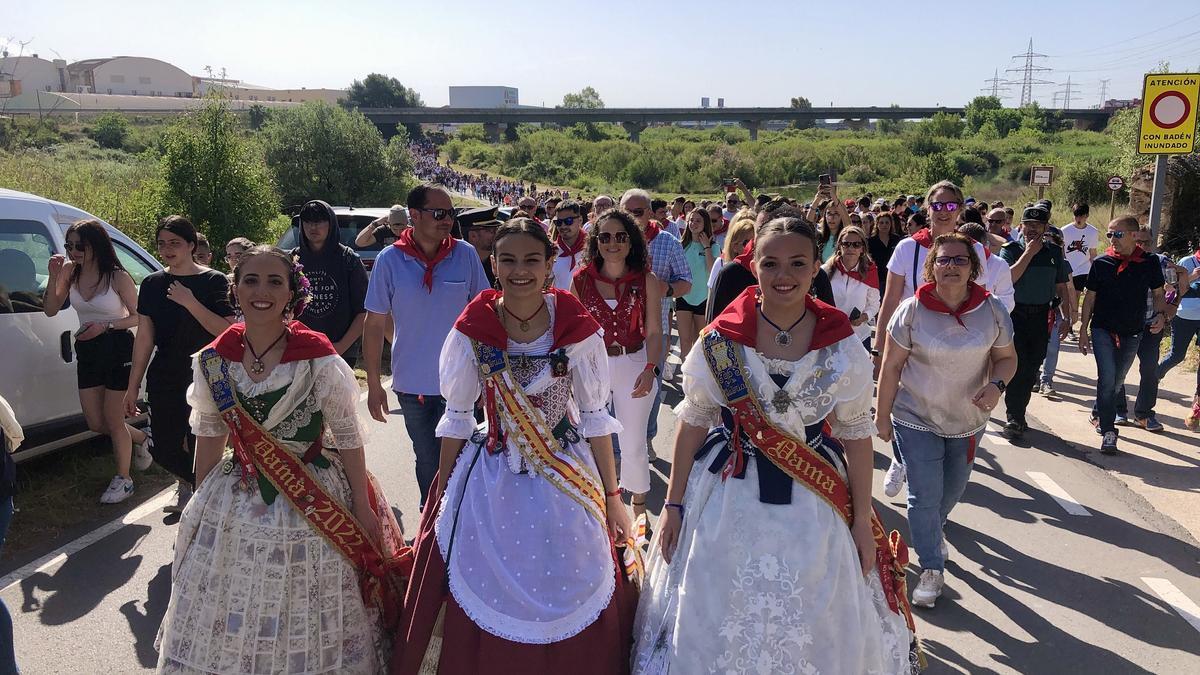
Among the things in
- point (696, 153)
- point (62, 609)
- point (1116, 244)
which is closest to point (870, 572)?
point (62, 609)

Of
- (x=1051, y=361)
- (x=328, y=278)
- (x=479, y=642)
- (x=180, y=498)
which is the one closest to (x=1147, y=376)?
(x=1051, y=361)

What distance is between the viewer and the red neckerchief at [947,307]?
4.65 m

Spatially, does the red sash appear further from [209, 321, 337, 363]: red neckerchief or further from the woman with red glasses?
the woman with red glasses

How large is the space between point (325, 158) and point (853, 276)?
30.2 m

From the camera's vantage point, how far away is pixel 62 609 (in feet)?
15.0

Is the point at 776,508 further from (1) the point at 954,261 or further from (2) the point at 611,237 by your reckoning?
(2) the point at 611,237

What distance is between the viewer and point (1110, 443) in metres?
7.47

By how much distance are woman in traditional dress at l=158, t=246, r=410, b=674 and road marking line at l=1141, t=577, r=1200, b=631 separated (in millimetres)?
4131

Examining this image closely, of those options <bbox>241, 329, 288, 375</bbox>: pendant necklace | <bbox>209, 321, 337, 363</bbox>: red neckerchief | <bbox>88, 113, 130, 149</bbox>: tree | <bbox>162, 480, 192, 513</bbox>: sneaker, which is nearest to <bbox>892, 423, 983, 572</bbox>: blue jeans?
<bbox>209, 321, 337, 363</bbox>: red neckerchief

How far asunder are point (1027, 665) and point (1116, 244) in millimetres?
4945

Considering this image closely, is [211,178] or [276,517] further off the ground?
[211,178]

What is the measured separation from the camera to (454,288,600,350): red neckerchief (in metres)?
3.50

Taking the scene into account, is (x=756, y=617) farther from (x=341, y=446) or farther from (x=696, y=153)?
(x=696, y=153)

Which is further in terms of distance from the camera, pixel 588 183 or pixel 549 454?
pixel 588 183
